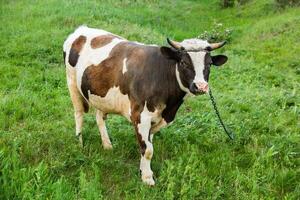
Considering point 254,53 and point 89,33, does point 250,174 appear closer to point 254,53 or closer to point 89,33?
point 89,33

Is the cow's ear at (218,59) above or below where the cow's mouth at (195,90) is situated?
above

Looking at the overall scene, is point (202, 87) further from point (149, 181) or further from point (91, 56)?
point (91, 56)

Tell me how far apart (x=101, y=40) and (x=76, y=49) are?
409 mm

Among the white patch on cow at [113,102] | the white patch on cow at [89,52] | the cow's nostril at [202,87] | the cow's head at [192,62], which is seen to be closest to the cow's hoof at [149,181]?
the white patch on cow at [113,102]

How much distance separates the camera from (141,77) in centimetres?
590

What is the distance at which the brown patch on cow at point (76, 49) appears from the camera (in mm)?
6852

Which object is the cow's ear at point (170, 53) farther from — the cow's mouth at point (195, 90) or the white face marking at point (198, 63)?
the cow's mouth at point (195, 90)

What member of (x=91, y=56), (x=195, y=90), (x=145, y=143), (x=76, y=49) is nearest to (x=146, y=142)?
(x=145, y=143)

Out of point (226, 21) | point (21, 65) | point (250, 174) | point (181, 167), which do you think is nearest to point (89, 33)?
point (181, 167)

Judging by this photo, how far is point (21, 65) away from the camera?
10.9 metres

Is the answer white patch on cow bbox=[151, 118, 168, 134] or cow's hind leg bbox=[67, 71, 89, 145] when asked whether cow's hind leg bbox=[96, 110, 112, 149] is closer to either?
cow's hind leg bbox=[67, 71, 89, 145]

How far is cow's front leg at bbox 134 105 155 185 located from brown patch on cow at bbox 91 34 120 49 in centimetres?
137

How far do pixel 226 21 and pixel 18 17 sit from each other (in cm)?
884

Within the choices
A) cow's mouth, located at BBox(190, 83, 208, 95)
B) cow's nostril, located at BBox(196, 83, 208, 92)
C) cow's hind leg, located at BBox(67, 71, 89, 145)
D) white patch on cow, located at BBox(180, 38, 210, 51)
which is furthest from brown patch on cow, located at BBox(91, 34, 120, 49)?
cow's nostril, located at BBox(196, 83, 208, 92)
